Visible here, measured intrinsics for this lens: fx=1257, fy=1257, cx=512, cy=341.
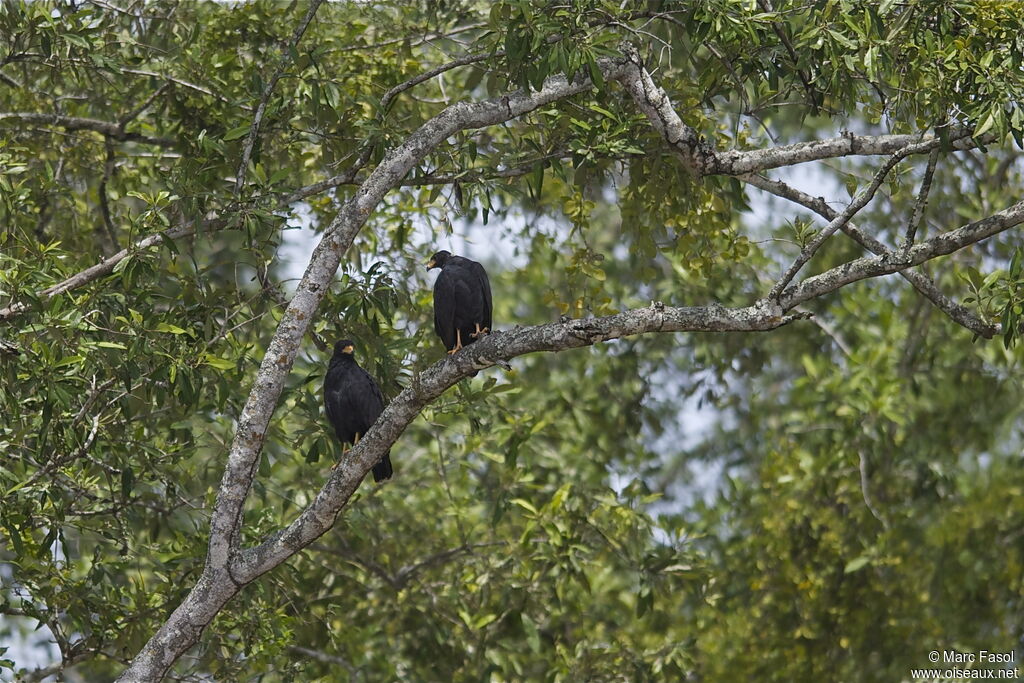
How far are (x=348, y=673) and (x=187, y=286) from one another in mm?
2793

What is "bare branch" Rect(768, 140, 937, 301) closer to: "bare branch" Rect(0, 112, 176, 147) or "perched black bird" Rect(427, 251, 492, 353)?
"perched black bird" Rect(427, 251, 492, 353)

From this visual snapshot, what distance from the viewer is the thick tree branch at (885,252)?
5.25 meters

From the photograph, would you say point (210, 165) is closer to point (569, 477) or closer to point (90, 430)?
point (90, 430)

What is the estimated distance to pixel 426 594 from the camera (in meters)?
8.52

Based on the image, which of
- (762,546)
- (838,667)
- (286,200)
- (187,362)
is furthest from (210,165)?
(838,667)

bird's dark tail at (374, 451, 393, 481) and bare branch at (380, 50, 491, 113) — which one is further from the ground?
bare branch at (380, 50, 491, 113)

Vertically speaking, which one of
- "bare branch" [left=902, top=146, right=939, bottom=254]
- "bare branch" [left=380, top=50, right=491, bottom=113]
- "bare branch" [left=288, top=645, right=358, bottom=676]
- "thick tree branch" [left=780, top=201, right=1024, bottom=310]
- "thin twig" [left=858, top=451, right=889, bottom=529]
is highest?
"bare branch" [left=380, top=50, right=491, bottom=113]

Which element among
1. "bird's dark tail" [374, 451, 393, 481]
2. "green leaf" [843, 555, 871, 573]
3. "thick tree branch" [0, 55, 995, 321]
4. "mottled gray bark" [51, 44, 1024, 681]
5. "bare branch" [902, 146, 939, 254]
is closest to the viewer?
"mottled gray bark" [51, 44, 1024, 681]

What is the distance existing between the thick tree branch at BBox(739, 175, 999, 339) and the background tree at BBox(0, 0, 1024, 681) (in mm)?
18

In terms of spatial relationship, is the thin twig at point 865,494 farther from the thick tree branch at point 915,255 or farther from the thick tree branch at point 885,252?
the thick tree branch at point 915,255

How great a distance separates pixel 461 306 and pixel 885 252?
7.30 feet

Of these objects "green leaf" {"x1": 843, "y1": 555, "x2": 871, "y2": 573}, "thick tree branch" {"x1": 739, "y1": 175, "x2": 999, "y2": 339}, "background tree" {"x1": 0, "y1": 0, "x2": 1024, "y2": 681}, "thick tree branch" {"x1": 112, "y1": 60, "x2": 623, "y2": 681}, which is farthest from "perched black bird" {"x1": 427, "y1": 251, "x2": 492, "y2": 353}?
"green leaf" {"x1": 843, "y1": 555, "x2": 871, "y2": 573}

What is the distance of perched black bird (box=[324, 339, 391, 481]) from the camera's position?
6.57 metres

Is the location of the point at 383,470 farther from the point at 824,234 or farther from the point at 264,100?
the point at 824,234
